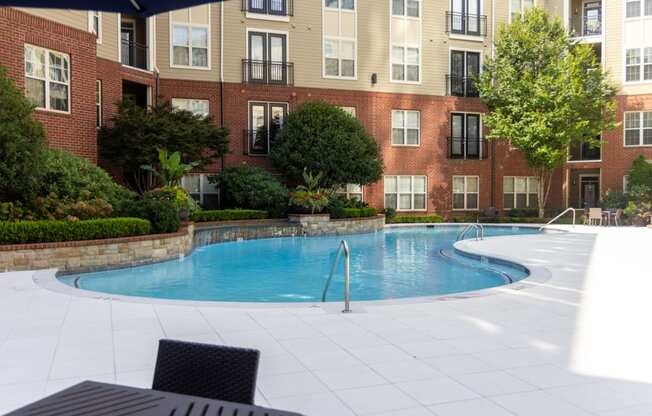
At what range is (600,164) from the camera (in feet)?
91.0

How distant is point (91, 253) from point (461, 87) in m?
21.6

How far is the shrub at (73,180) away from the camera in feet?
40.9

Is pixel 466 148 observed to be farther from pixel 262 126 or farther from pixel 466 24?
pixel 262 126

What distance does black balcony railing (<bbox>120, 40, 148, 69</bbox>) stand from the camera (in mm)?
21594

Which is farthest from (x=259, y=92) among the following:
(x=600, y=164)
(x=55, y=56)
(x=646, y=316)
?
(x=646, y=316)

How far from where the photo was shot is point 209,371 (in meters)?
2.41

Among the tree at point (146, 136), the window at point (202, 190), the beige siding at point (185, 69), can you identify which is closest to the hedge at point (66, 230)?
the tree at point (146, 136)

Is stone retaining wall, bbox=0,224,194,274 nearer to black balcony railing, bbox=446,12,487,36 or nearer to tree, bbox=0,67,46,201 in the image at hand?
tree, bbox=0,67,46,201

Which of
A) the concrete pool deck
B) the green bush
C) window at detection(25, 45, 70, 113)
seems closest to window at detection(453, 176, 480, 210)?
the green bush

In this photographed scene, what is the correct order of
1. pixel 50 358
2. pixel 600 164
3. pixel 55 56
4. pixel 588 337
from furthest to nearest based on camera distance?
pixel 600 164, pixel 55 56, pixel 588 337, pixel 50 358

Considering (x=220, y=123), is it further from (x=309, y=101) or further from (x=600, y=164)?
(x=600, y=164)

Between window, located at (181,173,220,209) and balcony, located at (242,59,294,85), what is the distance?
190 inches

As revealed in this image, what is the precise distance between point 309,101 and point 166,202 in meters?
12.2

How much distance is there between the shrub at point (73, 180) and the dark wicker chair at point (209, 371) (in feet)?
35.5
